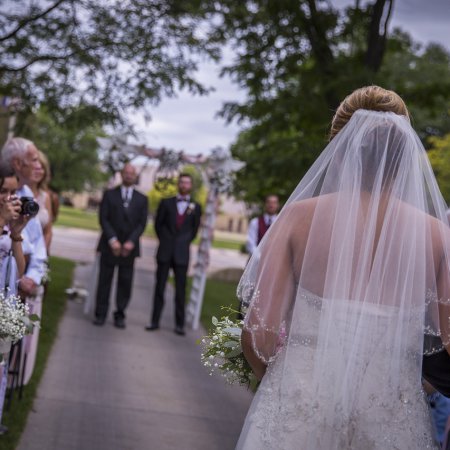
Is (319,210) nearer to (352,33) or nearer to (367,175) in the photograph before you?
(367,175)

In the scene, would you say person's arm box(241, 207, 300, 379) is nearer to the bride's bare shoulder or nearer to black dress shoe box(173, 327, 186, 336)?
the bride's bare shoulder

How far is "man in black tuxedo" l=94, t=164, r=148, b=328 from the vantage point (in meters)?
12.4

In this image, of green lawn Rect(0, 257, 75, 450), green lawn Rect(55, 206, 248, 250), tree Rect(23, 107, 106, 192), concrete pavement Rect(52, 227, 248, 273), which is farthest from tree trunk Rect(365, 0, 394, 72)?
tree Rect(23, 107, 106, 192)

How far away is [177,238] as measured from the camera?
1283 cm

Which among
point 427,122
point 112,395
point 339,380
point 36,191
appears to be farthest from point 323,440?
point 427,122

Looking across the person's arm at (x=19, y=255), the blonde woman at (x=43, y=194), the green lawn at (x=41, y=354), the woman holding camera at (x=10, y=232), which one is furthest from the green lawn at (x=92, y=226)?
the woman holding camera at (x=10, y=232)

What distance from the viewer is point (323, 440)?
339 centimetres

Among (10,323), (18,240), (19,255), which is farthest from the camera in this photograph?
(19,255)

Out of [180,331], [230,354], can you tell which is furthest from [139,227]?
[230,354]

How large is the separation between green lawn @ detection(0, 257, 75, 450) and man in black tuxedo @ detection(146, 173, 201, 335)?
5.29ft

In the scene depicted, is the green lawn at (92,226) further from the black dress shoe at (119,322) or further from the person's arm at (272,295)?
the person's arm at (272,295)

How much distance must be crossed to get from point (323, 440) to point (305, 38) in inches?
494

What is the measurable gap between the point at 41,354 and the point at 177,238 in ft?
12.3

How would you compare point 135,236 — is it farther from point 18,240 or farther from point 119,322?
point 18,240
